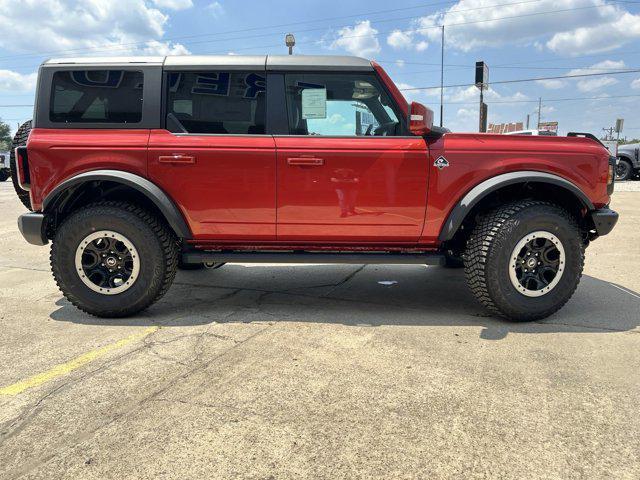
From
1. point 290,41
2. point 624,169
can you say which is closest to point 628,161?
point 624,169

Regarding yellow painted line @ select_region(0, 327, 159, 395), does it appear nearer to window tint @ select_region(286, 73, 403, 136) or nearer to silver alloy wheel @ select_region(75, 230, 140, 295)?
silver alloy wheel @ select_region(75, 230, 140, 295)

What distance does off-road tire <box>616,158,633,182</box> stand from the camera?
1702cm

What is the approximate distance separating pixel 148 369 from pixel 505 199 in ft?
9.57

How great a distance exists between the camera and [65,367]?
113 inches

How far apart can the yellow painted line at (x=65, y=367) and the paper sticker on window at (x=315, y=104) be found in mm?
2028

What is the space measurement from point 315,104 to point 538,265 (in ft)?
6.96

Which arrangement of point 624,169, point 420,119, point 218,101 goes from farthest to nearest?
point 624,169
point 218,101
point 420,119

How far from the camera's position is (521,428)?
2.21 m

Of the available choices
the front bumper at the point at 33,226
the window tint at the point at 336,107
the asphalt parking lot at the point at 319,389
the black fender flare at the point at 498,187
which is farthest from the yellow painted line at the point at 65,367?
the black fender flare at the point at 498,187

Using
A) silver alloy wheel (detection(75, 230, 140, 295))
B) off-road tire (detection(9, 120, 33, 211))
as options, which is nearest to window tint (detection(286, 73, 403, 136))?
silver alloy wheel (detection(75, 230, 140, 295))

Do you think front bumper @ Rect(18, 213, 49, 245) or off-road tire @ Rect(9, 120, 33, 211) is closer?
front bumper @ Rect(18, 213, 49, 245)

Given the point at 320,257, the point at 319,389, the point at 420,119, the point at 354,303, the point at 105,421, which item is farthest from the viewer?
the point at 354,303

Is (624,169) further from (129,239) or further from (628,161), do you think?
(129,239)

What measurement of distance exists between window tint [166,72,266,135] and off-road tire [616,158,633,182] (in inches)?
691
